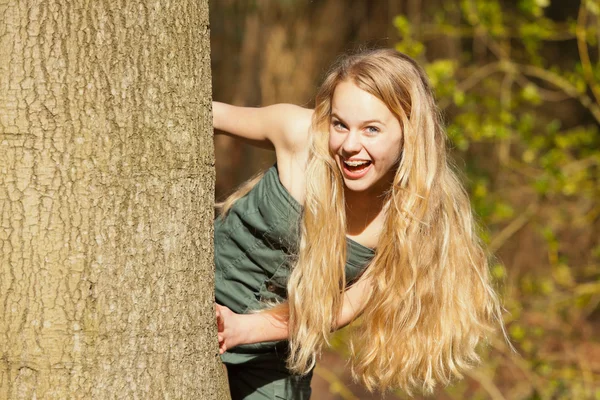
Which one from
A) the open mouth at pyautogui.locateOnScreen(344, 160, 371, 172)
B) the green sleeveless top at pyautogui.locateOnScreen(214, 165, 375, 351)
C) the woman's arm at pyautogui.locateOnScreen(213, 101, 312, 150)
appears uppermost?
the woman's arm at pyautogui.locateOnScreen(213, 101, 312, 150)

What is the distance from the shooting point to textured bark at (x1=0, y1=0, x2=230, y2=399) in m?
1.64

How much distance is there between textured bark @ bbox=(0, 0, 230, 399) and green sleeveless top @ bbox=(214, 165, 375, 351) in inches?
28.8

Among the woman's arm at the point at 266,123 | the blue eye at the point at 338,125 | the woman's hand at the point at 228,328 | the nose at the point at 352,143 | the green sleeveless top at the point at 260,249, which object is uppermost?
the woman's arm at the point at 266,123

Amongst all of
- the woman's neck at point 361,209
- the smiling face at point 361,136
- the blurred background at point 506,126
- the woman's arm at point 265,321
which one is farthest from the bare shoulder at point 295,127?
the blurred background at point 506,126

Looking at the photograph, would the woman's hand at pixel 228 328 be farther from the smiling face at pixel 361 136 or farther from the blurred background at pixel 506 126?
the blurred background at pixel 506 126

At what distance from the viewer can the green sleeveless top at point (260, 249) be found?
252cm

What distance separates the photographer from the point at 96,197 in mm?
1682

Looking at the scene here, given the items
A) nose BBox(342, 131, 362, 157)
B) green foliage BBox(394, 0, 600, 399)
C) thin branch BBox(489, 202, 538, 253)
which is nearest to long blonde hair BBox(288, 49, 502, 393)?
nose BBox(342, 131, 362, 157)

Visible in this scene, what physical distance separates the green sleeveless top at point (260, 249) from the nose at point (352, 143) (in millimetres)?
290

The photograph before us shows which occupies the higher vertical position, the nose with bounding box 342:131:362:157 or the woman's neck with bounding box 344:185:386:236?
the nose with bounding box 342:131:362:157

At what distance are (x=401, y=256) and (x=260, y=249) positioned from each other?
0.46 metres

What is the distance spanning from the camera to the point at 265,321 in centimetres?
246

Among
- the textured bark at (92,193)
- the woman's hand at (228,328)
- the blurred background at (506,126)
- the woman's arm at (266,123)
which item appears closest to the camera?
the textured bark at (92,193)

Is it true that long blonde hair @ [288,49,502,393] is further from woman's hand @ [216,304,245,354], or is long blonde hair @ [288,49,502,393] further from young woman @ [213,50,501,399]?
woman's hand @ [216,304,245,354]
